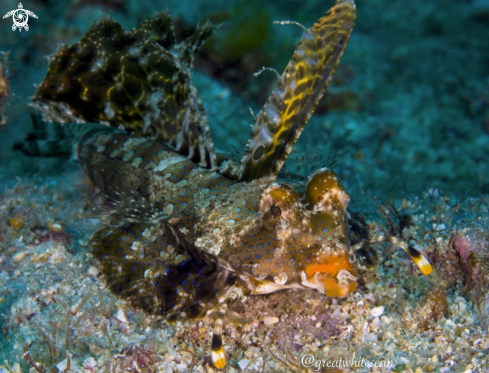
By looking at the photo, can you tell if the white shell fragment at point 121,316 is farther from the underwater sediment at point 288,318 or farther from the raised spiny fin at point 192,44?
the raised spiny fin at point 192,44

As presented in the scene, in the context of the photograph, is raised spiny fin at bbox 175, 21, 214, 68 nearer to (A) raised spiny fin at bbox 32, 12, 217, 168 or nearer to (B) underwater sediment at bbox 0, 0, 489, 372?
(A) raised spiny fin at bbox 32, 12, 217, 168

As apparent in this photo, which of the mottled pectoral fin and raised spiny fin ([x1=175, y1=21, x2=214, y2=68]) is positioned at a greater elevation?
raised spiny fin ([x1=175, y1=21, x2=214, y2=68])

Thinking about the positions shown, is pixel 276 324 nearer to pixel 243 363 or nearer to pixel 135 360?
pixel 243 363

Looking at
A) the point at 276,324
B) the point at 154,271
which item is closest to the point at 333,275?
the point at 276,324

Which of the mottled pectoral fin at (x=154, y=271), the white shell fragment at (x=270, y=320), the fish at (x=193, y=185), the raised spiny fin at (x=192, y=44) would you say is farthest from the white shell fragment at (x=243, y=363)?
the raised spiny fin at (x=192, y=44)

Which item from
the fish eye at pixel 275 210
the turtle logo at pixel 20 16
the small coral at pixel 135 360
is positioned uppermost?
the turtle logo at pixel 20 16

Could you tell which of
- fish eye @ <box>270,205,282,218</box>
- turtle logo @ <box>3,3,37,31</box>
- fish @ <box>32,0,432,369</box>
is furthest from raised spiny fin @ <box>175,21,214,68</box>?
turtle logo @ <box>3,3,37,31</box>
